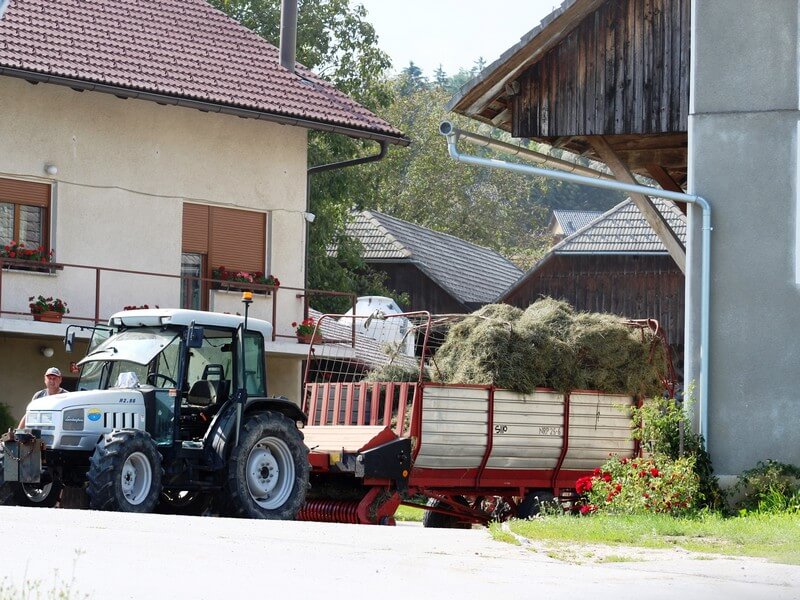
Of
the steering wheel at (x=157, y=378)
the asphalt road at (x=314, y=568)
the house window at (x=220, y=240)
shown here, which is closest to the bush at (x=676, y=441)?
the asphalt road at (x=314, y=568)

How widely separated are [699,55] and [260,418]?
21.8 ft

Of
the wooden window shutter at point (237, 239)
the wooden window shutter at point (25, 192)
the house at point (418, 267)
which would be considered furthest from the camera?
the house at point (418, 267)

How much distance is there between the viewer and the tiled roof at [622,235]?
4388 centimetres

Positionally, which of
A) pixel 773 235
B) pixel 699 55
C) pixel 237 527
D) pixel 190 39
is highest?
pixel 190 39

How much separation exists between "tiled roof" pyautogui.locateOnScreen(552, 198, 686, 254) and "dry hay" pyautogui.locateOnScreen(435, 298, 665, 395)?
23139 mm

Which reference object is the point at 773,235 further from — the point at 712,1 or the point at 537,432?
the point at 537,432

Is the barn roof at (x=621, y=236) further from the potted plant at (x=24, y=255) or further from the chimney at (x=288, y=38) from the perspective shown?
the potted plant at (x=24, y=255)

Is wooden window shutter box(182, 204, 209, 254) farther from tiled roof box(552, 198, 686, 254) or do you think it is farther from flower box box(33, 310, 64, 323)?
tiled roof box(552, 198, 686, 254)


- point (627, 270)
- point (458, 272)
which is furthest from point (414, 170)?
point (627, 270)

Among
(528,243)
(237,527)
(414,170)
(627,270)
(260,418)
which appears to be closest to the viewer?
(237,527)

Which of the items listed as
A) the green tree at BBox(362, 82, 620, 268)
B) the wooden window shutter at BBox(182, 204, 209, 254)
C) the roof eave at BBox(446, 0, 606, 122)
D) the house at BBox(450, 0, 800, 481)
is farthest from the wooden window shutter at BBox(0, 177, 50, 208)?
the green tree at BBox(362, 82, 620, 268)

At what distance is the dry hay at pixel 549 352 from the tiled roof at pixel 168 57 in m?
8.21

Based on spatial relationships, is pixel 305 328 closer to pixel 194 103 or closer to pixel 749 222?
pixel 194 103

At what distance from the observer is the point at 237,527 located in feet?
43.4
